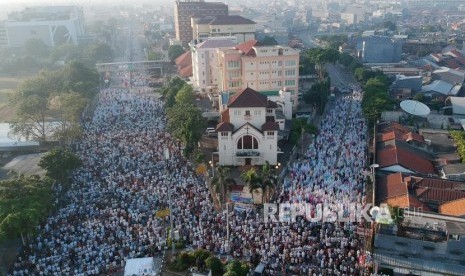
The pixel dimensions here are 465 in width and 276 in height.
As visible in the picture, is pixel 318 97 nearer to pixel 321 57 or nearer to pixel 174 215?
pixel 321 57

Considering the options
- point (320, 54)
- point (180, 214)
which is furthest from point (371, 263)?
point (320, 54)

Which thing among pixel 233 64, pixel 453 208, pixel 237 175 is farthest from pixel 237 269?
pixel 233 64

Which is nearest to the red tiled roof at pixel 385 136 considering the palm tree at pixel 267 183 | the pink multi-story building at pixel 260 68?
the palm tree at pixel 267 183

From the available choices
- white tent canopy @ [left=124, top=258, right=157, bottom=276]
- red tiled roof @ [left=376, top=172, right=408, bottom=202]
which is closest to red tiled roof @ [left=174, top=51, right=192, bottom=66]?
red tiled roof @ [left=376, top=172, right=408, bottom=202]

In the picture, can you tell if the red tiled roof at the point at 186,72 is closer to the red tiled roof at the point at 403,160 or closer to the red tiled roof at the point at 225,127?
the red tiled roof at the point at 225,127

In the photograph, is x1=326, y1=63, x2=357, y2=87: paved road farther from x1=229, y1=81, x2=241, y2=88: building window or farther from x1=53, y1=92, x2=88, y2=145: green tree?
x1=53, y1=92, x2=88, y2=145: green tree

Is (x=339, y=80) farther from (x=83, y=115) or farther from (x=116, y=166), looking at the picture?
(x=116, y=166)
